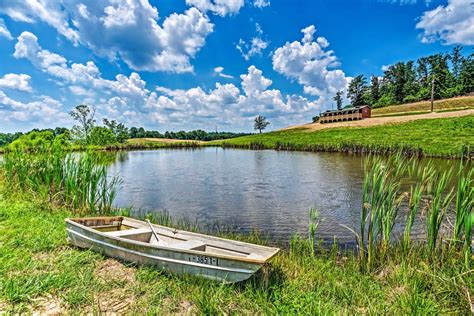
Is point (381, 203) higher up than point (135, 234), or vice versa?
point (381, 203)

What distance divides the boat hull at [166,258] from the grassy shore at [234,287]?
142 mm

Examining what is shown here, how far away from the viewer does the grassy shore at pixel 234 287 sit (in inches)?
145

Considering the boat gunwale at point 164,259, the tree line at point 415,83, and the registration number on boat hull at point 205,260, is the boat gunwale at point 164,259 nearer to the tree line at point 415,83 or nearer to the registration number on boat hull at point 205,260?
the registration number on boat hull at point 205,260

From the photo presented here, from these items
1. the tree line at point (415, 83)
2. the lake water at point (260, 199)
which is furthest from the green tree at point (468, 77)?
the lake water at point (260, 199)

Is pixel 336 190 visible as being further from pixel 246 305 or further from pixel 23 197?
pixel 23 197

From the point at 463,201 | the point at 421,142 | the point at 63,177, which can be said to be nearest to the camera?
the point at 463,201

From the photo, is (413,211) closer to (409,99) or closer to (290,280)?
(290,280)

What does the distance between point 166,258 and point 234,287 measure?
1.26m

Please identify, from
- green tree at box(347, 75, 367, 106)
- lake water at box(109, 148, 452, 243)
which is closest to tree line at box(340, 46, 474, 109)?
green tree at box(347, 75, 367, 106)

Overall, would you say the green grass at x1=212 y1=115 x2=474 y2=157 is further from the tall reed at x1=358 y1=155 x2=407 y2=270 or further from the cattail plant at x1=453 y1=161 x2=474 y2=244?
the cattail plant at x1=453 y1=161 x2=474 y2=244

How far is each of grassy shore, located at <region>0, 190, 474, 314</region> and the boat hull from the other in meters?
0.14

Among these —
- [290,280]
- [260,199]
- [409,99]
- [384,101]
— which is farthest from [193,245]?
[384,101]

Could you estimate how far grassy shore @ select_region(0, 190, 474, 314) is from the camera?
368 centimetres

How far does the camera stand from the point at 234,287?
14.1 feet
